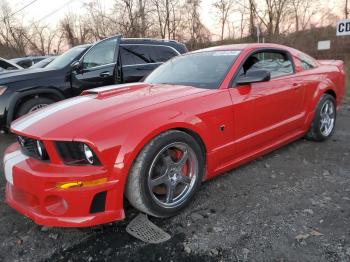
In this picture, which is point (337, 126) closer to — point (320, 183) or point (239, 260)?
point (320, 183)

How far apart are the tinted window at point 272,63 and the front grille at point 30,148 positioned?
2337mm

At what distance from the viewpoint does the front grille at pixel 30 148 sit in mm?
2734

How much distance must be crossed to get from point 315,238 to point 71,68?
5.05 m

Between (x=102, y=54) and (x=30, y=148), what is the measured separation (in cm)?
412

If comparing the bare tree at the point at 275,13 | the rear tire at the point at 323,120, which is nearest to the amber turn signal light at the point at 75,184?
the rear tire at the point at 323,120

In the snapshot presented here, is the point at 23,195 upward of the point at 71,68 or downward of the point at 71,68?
downward

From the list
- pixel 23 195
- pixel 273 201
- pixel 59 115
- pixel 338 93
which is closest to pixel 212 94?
pixel 273 201

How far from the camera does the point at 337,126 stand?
5.76 meters

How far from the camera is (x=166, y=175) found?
3.00 m

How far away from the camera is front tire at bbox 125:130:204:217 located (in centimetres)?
271

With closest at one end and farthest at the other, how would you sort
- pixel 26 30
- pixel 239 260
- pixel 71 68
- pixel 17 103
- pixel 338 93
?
pixel 239 260 < pixel 338 93 < pixel 17 103 < pixel 71 68 < pixel 26 30

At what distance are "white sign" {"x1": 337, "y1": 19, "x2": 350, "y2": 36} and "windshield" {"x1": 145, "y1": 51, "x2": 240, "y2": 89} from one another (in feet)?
14.6

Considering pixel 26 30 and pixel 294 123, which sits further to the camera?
pixel 26 30

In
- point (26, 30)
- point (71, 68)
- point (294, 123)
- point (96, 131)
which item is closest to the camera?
point (96, 131)
